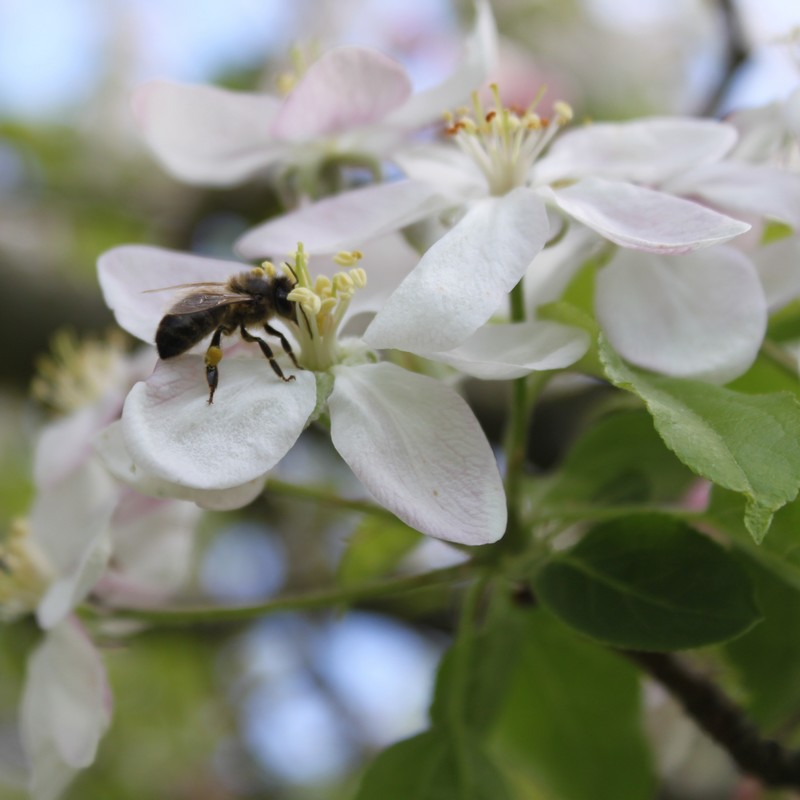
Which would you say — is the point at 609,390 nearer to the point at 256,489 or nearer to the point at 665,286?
the point at 665,286

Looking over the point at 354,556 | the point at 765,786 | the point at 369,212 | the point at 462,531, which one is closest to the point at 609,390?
the point at 354,556

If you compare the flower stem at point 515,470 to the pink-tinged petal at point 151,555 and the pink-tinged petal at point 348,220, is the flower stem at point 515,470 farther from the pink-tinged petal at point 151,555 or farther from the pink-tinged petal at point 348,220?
the pink-tinged petal at point 151,555

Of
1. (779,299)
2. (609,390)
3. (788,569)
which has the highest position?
(779,299)

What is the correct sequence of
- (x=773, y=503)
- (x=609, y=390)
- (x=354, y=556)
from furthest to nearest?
(x=609, y=390), (x=354, y=556), (x=773, y=503)

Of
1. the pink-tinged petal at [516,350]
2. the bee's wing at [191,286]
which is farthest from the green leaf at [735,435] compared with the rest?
the bee's wing at [191,286]

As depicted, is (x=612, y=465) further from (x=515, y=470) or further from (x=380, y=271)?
(x=380, y=271)

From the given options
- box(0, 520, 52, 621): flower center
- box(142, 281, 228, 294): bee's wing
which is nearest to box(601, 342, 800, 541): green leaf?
box(142, 281, 228, 294): bee's wing

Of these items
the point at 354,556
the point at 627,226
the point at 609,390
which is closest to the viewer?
→ the point at 627,226

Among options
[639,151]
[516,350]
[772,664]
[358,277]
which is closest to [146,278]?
[358,277]
